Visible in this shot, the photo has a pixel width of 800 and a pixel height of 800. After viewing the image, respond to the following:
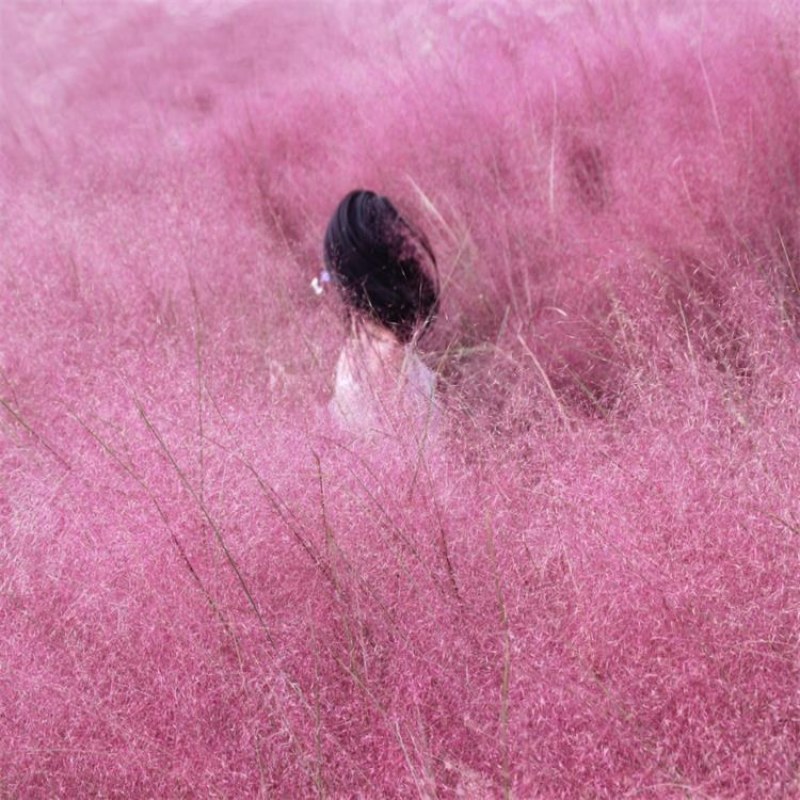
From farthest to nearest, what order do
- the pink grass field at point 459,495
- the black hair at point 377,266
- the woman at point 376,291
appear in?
the black hair at point 377,266 < the woman at point 376,291 < the pink grass field at point 459,495

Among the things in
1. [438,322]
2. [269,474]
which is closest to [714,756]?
[269,474]

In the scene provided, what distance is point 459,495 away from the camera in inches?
54.6

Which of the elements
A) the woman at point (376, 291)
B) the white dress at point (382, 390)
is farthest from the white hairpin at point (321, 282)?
the white dress at point (382, 390)

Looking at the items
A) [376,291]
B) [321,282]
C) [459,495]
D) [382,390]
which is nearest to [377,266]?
[376,291]

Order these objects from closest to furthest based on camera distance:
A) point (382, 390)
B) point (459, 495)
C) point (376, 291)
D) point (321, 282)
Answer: point (459, 495) → point (382, 390) → point (376, 291) → point (321, 282)

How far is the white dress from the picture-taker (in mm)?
1529

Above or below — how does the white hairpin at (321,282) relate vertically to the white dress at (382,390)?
above

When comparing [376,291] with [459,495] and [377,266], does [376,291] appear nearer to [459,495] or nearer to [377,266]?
[377,266]

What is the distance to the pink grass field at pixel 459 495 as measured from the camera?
3.47 feet

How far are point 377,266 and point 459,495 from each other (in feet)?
2.78

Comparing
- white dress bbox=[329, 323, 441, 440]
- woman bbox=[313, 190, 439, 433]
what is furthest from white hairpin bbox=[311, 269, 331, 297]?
white dress bbox=[329, 323, 441, 440]

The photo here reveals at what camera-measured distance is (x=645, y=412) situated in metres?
1.47

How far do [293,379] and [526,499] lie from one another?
0.66 m

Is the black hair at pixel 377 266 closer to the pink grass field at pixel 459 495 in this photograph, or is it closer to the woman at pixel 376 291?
the woman at pixel 376 291
